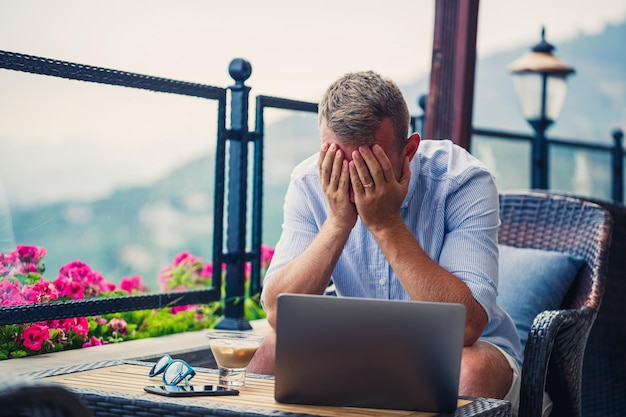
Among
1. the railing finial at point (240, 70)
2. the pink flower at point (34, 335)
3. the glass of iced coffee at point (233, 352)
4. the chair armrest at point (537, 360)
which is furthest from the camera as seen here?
the railing finial at point (240, 70)

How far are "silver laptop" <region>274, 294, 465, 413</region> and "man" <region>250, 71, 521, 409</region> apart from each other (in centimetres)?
45

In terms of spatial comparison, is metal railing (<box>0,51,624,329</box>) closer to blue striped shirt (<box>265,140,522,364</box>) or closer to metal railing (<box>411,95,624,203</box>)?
blue striped shirt (<box>265,140,522,364</box>)

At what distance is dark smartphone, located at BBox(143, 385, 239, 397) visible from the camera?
1735 millimetres

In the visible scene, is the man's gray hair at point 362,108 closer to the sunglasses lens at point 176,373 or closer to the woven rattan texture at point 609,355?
the sunglasses lens at point 176,373

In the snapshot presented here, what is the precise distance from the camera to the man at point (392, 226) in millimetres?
2180

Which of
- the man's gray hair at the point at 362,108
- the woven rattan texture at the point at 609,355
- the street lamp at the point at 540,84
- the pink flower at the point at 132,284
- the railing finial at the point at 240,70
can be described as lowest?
the woven rattan texture at the point at 609,355

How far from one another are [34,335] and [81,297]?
217 mm

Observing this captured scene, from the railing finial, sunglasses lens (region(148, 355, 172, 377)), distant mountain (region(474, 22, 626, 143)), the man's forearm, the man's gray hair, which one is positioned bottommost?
sunglasses lens (region(148, 355, 172, 377))

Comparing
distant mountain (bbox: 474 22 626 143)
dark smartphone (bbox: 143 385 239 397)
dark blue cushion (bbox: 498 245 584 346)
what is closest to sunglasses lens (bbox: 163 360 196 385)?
dark smartphone (bbox: 143 385 239 397)

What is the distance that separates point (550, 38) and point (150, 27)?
6019 millimetres

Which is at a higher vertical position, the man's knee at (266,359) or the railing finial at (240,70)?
the railing finial at (240,70)

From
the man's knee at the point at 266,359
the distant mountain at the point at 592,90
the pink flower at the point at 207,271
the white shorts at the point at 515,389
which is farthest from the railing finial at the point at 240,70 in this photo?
the distant mountain at the point at 592,90

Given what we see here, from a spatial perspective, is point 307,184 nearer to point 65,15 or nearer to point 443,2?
point 443,2

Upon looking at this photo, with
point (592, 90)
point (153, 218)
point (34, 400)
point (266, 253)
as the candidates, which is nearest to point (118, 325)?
point (153, 218)
